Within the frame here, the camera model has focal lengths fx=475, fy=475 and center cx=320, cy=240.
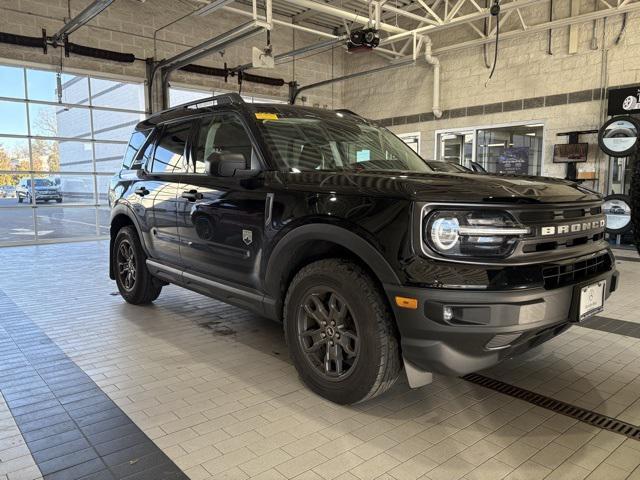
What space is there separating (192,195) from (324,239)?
140cm

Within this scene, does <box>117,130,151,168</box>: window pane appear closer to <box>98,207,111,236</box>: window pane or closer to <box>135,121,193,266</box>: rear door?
<box>135,121,193,266</box>: rear door

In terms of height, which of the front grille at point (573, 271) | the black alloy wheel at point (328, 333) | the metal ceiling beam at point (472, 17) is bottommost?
the black alloy wheel at point (328, 333)

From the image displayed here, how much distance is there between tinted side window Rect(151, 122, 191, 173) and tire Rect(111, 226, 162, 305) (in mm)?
775

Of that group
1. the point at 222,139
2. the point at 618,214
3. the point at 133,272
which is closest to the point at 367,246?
the point at 222,139

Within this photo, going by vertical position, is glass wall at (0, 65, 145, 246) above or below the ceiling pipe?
below

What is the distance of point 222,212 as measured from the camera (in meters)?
3.17

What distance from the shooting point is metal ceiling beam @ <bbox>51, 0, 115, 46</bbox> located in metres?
8.13

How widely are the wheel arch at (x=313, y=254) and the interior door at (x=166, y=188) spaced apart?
4.01 feet

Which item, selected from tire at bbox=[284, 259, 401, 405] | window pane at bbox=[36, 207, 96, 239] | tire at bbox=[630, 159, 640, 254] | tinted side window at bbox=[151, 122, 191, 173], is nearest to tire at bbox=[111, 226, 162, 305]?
tinted side window at bbox=[151, 122, 191, 173]

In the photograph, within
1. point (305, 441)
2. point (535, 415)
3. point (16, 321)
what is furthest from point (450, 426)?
point (16, 321)

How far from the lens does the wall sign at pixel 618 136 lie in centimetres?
889

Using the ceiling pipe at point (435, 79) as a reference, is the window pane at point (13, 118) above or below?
below

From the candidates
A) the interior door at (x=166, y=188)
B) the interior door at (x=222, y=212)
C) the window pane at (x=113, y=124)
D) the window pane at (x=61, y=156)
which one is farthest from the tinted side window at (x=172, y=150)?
the window pane at (x=61, y=156)

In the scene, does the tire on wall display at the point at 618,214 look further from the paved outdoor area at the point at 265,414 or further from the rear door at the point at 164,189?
the rear door at the point at 164,189
